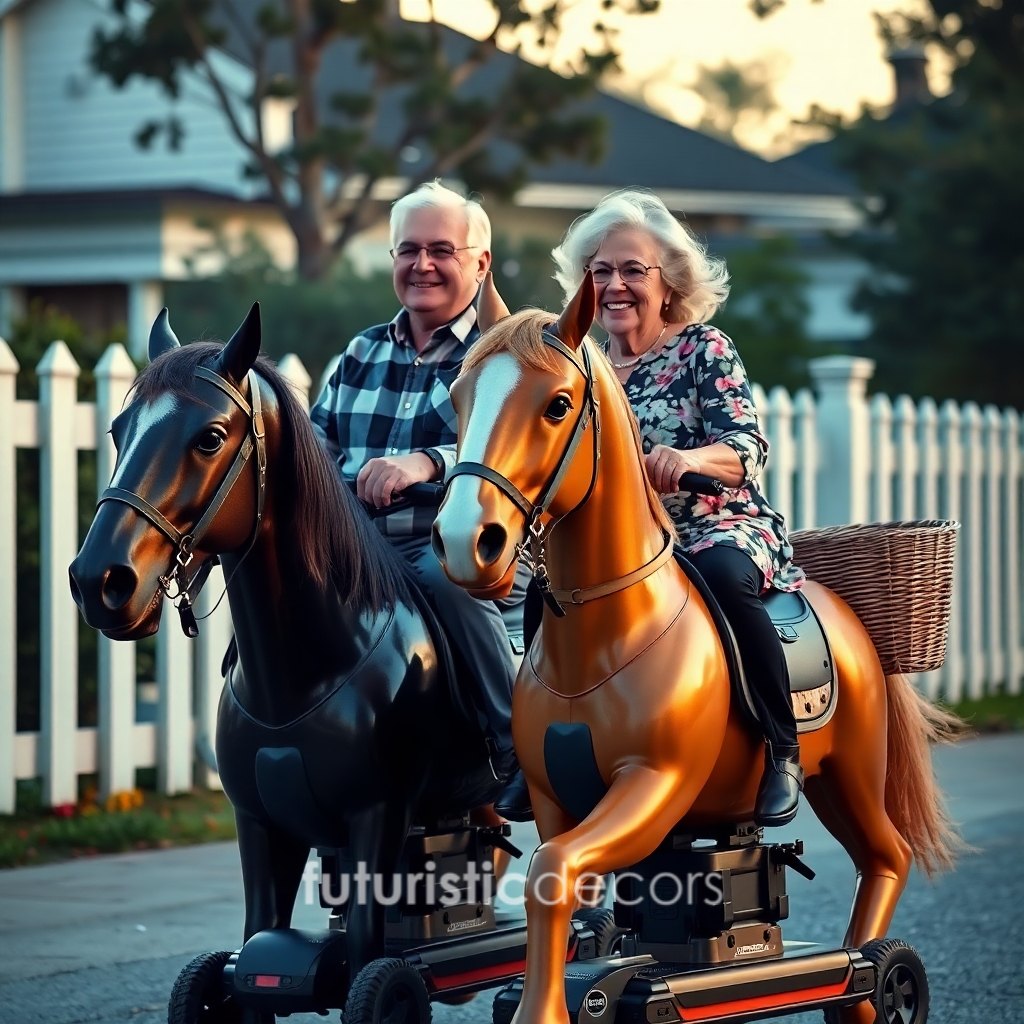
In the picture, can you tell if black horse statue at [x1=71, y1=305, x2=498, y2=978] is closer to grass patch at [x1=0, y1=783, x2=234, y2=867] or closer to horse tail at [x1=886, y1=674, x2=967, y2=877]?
horse tail at [x1=886, y1=674, x2=967, y2=877]

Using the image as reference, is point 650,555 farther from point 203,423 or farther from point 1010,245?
point 1010,245

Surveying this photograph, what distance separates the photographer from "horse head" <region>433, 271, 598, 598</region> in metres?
3.91

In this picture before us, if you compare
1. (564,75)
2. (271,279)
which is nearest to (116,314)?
(271,279)

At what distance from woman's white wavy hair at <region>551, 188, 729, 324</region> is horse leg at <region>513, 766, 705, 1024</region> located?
133 centimetres

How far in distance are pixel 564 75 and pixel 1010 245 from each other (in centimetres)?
577

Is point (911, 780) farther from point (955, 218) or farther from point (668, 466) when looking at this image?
point (955, 218)

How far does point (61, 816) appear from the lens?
8.30m

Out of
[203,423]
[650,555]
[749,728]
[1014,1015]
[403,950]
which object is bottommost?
[1014,1015]

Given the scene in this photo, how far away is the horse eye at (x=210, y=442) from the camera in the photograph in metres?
4.29

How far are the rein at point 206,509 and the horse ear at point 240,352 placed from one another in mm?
32

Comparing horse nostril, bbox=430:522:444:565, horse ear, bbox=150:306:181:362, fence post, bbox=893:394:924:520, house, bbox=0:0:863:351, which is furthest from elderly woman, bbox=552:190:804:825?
house, bbox=0:0:863:351

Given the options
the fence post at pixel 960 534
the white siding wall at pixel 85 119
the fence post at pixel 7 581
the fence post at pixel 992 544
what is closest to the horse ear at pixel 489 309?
the fence post at pixel 7 581

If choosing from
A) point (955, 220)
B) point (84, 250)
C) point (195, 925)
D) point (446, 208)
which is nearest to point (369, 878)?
point (446, 208)

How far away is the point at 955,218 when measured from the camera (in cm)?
1980
